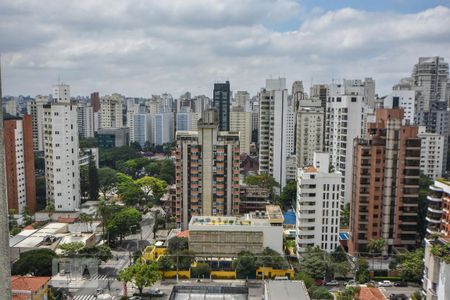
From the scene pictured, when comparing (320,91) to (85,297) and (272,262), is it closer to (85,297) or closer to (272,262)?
(272,262)

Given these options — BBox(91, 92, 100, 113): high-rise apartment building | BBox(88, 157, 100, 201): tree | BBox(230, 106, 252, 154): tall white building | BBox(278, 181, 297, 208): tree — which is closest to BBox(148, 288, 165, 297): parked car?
BBox(278, 181, 297, 208): tree

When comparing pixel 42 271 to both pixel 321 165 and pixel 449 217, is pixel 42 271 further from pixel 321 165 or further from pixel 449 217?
pixel 449 217

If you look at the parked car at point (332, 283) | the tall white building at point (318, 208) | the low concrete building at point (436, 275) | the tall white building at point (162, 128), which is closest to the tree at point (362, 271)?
the parked car at point (332, 283)

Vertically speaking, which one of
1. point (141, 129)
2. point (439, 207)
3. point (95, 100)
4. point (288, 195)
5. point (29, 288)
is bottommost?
point (29, 288)

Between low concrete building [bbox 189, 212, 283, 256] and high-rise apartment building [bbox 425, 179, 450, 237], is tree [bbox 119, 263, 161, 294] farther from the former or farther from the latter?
high-rise apartment building [bbox 425, 179, 450, 237]

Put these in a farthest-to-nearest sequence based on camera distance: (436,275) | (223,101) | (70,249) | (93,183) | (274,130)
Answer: (223,101) → (274,130) → (93,183) → (70,249) → (436,275)

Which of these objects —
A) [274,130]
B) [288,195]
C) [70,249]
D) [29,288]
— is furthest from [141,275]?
[274,130]
